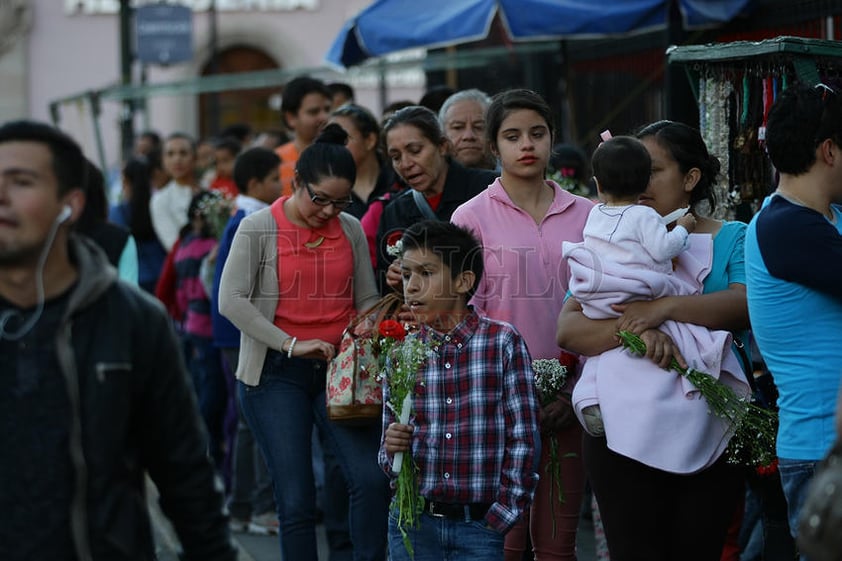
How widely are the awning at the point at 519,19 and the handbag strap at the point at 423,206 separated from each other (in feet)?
12.7

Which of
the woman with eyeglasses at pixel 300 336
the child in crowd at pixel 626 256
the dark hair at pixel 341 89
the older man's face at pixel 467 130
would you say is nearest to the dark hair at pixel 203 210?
the dark hair at pixel 341 89

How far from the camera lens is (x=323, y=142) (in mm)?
6230

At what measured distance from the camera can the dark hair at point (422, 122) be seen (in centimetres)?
617

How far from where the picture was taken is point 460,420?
488 centimetres

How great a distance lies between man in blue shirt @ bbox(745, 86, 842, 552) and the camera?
419cm

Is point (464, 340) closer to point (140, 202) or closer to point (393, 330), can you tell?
point (393, 330)

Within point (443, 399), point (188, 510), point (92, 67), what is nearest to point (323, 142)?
point (443, 399)

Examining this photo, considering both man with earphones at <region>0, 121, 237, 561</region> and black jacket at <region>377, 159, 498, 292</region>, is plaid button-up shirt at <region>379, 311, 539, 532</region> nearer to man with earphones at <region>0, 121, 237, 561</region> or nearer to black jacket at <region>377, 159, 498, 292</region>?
black jacket at <region>377, 159, 498, 292</region>

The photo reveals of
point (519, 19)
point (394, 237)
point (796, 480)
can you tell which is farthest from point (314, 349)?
point (519, 19)

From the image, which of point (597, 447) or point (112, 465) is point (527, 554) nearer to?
point (597, 447)

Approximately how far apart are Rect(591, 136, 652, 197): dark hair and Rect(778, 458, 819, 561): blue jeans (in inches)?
43.4

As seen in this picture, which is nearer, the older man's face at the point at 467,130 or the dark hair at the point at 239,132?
the older man's face at the point at 467,130

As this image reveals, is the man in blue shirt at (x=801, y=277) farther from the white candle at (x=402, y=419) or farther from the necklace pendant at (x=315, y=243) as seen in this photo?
the necklace pendant at (x=315, y=243)

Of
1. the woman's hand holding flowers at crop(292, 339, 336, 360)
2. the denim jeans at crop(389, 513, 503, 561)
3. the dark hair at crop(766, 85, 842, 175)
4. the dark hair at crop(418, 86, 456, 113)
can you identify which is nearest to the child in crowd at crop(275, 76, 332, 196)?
the dark hair at crop(418, 86, 456, 113)
